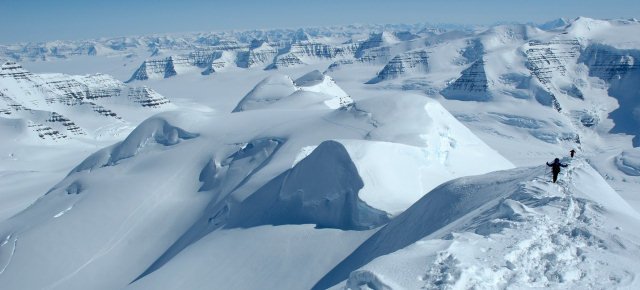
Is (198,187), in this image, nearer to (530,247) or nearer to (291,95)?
(530,247)

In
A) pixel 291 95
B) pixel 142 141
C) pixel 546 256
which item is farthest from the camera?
pixel 291 95

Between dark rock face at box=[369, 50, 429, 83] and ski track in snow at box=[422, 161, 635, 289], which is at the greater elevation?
ski track in snow at box=[422, 161, 635, 289]

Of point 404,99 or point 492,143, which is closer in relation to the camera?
point 404,99

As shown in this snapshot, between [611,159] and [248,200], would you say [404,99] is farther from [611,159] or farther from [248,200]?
[611,159]

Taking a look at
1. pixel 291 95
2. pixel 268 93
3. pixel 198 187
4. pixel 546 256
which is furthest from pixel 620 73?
pixel 546 256

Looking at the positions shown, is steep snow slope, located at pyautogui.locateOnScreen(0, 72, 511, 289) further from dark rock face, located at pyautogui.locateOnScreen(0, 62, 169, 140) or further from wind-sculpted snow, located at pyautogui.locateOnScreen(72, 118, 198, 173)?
dark rock face, located at pyautogui.locateOnScreen(0, 62, 169, 140)

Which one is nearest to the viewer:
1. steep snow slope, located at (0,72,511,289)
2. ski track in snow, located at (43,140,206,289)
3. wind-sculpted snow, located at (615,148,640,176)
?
steep snow slope, located at (0,72,511,289)

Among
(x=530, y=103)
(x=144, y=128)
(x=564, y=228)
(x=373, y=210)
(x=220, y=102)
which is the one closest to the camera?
(x=564, y=228)

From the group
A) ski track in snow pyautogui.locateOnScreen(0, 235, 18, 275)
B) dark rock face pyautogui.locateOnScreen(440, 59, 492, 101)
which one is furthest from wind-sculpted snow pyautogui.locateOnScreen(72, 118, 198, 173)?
dark rock face pyautogui.locateOnScreen(440, 59, 492, 101)

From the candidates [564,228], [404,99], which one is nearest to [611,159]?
[404,99]
